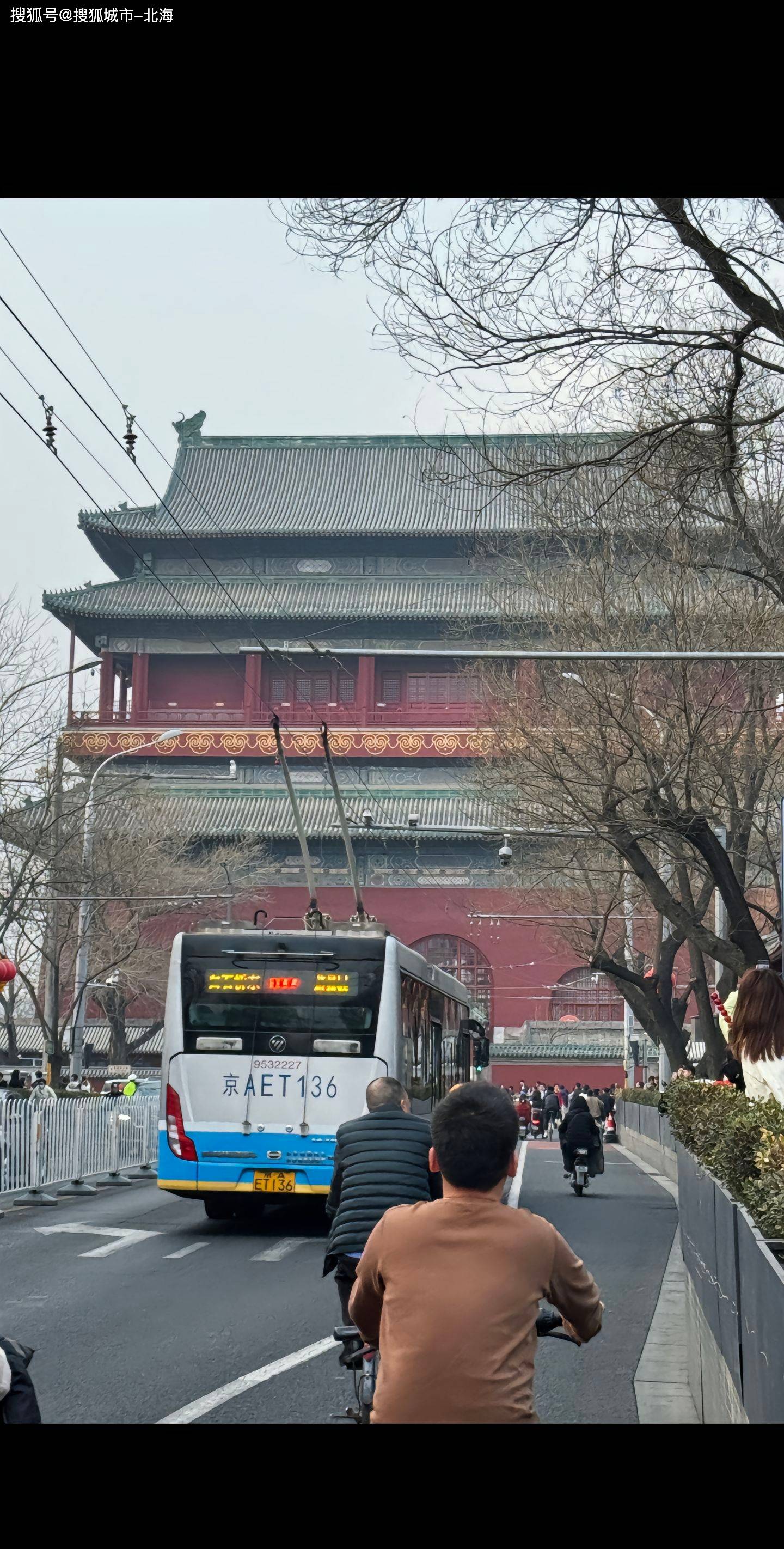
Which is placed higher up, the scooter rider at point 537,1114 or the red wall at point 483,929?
the red wall at point 483,929

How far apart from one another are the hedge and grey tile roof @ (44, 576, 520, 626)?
129ft

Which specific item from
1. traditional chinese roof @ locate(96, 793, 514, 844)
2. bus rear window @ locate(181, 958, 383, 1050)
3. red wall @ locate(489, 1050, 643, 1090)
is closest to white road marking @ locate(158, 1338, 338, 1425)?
bus rear window @ locate(181, 958, 383, 1050)

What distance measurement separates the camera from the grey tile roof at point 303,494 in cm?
5288

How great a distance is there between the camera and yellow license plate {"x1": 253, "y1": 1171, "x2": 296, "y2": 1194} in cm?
1476

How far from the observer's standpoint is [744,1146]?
7539mm

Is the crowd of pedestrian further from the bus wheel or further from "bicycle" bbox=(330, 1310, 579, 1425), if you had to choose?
"bicycle" bbox=(330, 1310, 579, 1425)

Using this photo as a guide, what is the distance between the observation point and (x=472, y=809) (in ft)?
159

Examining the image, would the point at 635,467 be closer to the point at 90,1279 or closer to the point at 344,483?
the point at 90,1279

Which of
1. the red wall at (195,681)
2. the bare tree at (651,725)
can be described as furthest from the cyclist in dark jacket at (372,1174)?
the red wall at (195,681)

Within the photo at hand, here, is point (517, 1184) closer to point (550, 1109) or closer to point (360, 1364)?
point (360, 1364)

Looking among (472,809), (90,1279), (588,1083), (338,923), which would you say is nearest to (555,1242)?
(90,1279)

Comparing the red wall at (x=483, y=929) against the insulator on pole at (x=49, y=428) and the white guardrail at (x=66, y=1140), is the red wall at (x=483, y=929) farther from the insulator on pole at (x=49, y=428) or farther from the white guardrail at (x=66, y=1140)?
the insulator on pole at (x=49, y=428)

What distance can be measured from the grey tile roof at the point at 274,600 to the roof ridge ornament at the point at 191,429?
7.34 m

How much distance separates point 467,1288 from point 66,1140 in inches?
669
